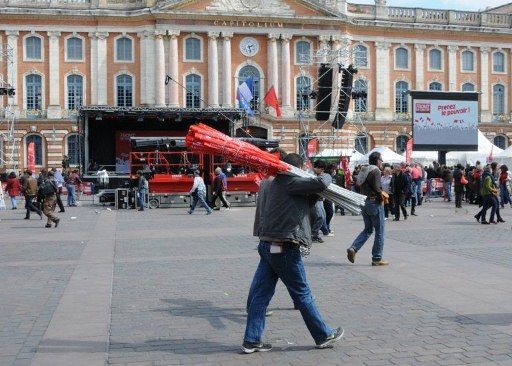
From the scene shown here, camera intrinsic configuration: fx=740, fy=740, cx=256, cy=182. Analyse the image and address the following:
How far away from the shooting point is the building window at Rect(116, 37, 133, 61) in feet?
168

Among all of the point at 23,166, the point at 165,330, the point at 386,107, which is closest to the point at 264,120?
the point at 386,107

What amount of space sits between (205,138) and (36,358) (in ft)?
7.94

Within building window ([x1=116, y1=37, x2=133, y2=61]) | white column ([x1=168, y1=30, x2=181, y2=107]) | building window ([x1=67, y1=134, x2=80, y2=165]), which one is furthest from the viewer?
building window ([x1=116, y1=37, x2=133, y2=61])

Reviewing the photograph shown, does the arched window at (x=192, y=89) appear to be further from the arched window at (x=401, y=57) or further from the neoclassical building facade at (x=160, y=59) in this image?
the arched window at (x=401, y=57)

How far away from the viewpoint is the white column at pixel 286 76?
52000 mm

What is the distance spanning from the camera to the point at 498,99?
59.1 metres

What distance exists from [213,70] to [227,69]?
0.99 meters

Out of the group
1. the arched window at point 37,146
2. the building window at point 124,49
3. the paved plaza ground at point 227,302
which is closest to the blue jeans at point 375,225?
the paved plaza ground at point 227,302

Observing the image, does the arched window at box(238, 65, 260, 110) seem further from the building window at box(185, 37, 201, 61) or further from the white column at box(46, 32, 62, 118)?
the white column at box(46, 32, 62, 118)

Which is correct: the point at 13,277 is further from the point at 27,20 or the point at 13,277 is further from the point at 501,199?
the point at 27,20

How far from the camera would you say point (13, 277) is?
1085 centimetres

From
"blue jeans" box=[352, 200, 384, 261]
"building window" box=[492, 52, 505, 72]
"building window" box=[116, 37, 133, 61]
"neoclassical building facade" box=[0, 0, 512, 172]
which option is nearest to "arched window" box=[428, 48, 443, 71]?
"building window" box=[492, 52, 505, 72]

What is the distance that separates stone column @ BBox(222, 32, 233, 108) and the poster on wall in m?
21.9

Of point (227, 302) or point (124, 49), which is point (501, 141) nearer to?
point (124, 49)
